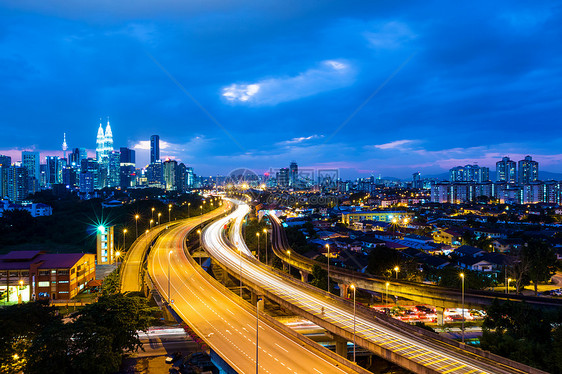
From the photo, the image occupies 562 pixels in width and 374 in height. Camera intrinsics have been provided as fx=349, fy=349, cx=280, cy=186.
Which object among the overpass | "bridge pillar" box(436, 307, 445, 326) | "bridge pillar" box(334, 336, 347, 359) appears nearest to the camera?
"bridge pillar" box(334, 336, 347, 359)

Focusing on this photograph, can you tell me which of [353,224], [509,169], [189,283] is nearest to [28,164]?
[353,224]

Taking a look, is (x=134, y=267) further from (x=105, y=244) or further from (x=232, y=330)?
(x=232, y=330)

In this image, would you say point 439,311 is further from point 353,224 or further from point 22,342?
point 353,224

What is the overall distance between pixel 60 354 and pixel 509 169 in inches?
8350

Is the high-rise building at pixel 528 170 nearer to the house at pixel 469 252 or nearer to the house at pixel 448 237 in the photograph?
the house at pixel 448 237

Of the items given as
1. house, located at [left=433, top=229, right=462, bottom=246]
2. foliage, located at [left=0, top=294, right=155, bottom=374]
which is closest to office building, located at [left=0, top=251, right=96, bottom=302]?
foliage, located at [left=0, top=294, right=155, bottom=374]

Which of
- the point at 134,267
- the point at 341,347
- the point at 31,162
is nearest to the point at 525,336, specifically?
the point at 341,347

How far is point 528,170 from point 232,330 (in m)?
203

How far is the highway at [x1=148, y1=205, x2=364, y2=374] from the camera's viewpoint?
1474 cm

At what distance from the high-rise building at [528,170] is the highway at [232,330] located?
195692mm

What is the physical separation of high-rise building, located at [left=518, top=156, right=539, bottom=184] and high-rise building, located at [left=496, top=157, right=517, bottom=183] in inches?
146

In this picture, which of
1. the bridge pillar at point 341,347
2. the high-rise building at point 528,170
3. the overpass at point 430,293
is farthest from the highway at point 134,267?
the high-rise building at point 528,170

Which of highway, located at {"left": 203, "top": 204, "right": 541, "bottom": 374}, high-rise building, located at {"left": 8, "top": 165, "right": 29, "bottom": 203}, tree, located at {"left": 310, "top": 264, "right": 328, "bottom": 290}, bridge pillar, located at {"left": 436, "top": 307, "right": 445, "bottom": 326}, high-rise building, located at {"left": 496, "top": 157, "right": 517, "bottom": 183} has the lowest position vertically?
bridge pillar, located at {"left": 436, "top": 307, "right": 445, "bottom": 326}

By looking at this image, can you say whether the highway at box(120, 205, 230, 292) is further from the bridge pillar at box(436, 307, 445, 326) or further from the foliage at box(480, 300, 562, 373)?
the foliage at box(480, 300, 562, 373)
